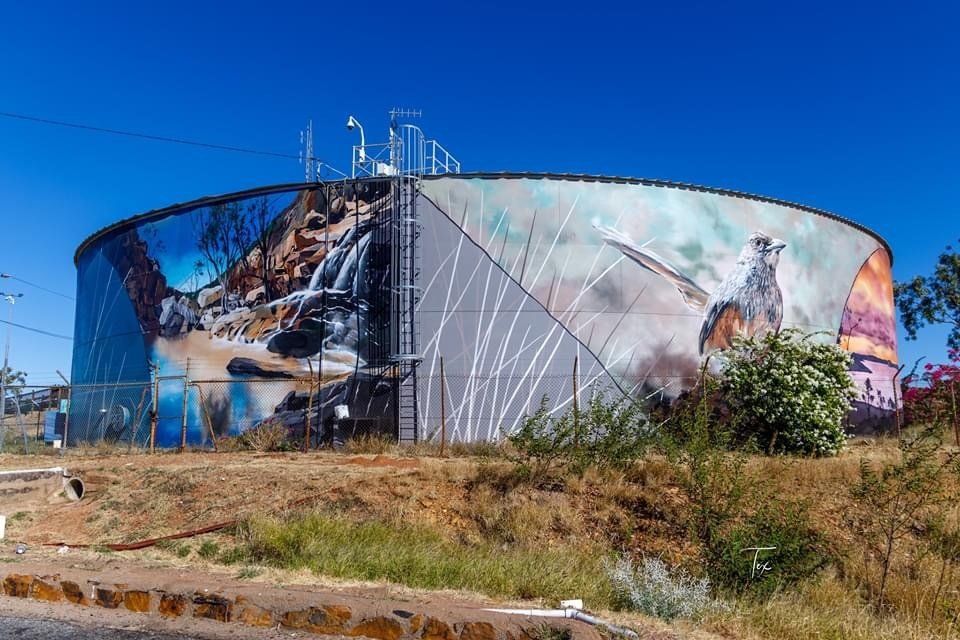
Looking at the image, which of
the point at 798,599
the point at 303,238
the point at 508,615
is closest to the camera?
the point at 508,615

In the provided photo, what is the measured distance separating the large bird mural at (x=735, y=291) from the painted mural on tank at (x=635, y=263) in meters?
0.04

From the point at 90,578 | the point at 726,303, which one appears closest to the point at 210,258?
the point at 726,303

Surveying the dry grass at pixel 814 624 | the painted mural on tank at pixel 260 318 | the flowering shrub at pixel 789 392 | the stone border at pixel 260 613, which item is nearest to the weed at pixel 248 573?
the stone border at pixel 260 613

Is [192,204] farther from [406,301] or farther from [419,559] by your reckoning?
[419,559]

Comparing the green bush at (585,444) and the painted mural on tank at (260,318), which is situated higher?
the painted mural on tank at (260,318)

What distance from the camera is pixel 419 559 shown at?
8.99 metres

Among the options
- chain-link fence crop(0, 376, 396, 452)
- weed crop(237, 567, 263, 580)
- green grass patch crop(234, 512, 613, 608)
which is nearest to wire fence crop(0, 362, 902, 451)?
chain-link fence crop(0, 376, 396, 452)

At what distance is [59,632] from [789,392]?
1280 centimetres

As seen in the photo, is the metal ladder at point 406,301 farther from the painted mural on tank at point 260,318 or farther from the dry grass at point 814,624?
the dry grass at point 814,624

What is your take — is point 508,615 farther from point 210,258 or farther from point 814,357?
point 210,258

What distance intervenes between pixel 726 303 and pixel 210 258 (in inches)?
639

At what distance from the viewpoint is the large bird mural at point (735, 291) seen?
77.3 feet

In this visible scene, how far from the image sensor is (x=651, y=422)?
12.6 m

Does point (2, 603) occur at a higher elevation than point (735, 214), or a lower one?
lower
